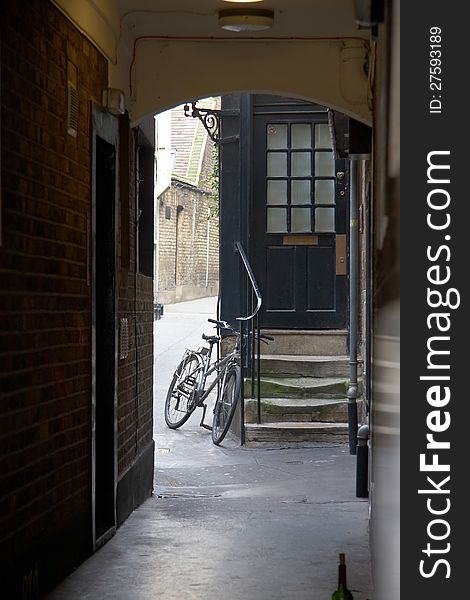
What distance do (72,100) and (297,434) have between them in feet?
19.5

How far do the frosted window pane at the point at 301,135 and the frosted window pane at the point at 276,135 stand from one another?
86mm

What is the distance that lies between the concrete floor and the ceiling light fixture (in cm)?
306

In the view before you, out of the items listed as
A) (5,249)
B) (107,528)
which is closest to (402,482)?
(5,249)

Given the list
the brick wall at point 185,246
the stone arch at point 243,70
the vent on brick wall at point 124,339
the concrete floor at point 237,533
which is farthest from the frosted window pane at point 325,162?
the brick wall at point 185,246

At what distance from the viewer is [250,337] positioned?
1202cm

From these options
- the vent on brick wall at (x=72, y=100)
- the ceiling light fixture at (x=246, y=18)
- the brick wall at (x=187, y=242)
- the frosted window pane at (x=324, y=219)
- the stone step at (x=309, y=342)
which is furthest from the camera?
the brick wall at (x=187, y=242)

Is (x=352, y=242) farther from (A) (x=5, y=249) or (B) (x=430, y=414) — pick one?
(B) (x=430, y=414)

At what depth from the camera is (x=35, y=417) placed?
5066 mm

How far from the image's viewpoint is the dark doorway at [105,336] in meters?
6.90

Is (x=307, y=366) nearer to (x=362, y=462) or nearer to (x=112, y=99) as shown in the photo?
(x=362, y=462)

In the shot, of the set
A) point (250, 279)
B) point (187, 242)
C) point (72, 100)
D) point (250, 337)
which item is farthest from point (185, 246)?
point (72, 100)

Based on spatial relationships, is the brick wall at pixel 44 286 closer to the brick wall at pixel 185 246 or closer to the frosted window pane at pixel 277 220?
the frosted window pane at pixel 277 220

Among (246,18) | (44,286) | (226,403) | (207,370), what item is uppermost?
(246,18)

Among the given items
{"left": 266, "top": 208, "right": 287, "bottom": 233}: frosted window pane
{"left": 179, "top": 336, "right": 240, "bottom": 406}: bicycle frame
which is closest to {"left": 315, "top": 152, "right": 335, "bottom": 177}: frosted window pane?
{"left": 266, "top": 208, "right": 287, "bottom": 233}: frosted window pane
